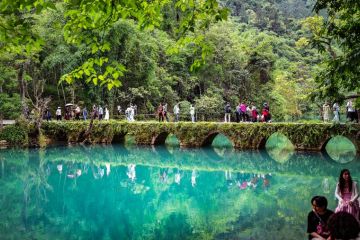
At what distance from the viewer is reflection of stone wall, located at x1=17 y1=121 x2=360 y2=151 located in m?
25.5

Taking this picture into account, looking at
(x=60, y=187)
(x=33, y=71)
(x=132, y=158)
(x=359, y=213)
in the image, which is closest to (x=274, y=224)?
(x=359, y=213)

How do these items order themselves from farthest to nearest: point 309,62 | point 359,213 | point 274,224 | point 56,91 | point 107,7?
point 309,62 → point 56,91 → point 274,224 → point 359,213 → point 107,7

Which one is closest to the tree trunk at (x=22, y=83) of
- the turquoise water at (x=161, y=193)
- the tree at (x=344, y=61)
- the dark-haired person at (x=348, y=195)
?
the turquoise water at (x=161, y=193)

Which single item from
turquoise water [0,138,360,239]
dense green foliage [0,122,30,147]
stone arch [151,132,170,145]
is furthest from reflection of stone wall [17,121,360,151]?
dense green foliage [0,122,30,147]

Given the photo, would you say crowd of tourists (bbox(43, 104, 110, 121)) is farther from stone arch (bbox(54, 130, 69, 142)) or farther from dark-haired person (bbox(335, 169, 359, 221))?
dark-haired person (bbox(335, 169, 359, 221))

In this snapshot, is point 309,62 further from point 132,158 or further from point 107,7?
point 107,7

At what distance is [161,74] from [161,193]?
2872 centimetres

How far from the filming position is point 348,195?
6445 mm

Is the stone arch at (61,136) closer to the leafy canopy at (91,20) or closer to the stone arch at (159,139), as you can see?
the stone arch at (159,139)

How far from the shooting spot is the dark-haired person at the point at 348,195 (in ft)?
20.9

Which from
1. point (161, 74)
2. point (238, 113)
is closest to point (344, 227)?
point (238, 113)

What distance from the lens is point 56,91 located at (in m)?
40.4

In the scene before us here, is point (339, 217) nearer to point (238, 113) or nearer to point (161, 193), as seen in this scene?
point (161, 193)

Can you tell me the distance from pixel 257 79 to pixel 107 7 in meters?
44.2
